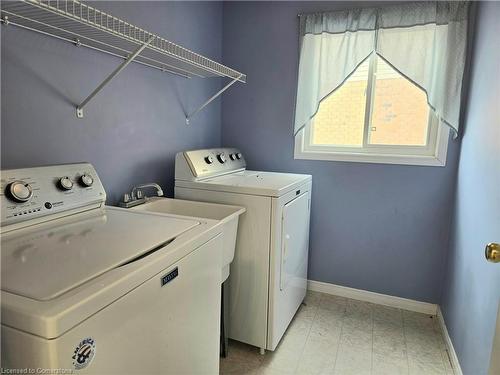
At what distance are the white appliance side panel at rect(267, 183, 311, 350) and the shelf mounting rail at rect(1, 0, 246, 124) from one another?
0.96 metres

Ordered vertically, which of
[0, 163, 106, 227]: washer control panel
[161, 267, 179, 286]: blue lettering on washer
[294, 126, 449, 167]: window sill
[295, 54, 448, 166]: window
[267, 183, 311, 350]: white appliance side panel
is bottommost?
[267, 183, 311, 350]: white appliance side panel

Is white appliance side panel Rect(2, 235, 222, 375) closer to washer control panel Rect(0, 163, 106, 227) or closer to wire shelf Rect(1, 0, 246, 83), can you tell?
washer control panel Rect(0, 163, 106, 227)

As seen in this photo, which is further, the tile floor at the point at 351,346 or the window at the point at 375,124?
the window at the point at 375,124

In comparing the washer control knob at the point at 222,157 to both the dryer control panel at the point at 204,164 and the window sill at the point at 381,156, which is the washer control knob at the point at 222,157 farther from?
the window sill at the point at 381,156

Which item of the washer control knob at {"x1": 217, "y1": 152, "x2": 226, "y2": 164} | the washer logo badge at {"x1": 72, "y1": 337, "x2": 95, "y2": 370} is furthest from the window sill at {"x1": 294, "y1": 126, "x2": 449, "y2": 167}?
the washer logo badge at {"x1": 72, "y1": 337, "x2": 95, "y2": 370}

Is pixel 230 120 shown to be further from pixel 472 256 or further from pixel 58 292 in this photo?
pixel 58 292

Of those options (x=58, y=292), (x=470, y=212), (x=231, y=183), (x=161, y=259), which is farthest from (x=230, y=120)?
(x=58, y=292)

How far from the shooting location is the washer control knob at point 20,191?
109 centimetres

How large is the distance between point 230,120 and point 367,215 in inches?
54.9

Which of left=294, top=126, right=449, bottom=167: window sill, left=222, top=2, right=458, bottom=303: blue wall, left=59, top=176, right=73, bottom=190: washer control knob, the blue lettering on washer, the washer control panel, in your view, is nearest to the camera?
the blue lettering on washer

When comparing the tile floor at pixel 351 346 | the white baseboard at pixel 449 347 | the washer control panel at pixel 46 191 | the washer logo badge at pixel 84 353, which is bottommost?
the tile floor at pixel 351 346

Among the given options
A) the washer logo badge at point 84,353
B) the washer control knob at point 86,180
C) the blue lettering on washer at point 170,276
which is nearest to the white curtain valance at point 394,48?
the washer control knob at point 86,180

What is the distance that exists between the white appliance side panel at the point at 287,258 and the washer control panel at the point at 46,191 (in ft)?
3.08

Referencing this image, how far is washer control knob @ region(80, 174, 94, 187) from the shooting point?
1360 mm
